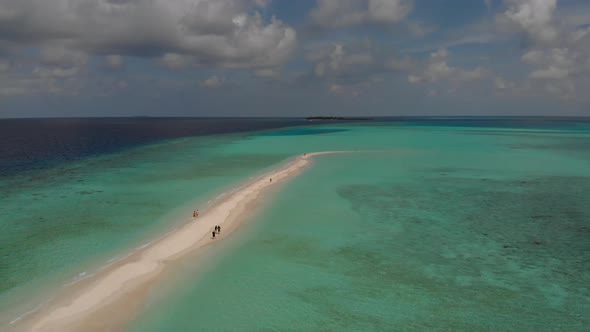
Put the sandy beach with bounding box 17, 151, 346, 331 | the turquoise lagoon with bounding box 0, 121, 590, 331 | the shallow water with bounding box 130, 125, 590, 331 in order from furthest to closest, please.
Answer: the turquoise lagoon with bounding box 0, 121, 590, 331, the shallow water with bounding box 130, 125, 590, 331, the sandy beach with bounding box 17, 151, 346, 331

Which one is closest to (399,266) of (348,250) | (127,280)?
(348,250)

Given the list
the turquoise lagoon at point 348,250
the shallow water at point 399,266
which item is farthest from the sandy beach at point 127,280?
the shallow water at point 399,266

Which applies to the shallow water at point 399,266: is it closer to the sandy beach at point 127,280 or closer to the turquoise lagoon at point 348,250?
the turquoise lagoon at point 348,250

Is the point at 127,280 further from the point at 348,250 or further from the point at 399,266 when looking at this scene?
the point at 399,266

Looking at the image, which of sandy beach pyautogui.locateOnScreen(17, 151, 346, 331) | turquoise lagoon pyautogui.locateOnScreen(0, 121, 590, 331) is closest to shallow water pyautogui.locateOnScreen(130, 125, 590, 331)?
turquoise lagoon pyautogui.locateOnScreen(0, 121, 590, 331)

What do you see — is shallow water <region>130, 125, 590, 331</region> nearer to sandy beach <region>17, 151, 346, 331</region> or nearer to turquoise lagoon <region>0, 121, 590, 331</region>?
turquoise lagoon <region>0, 121, 590, 331</region>

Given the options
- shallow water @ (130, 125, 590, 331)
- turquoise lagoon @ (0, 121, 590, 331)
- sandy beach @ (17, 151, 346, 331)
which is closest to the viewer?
sandy beach @ (17, 151, 346, 331)
